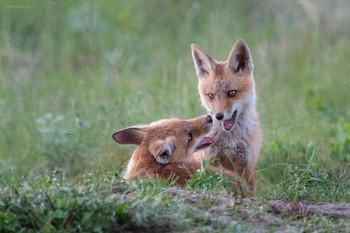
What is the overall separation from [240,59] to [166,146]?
2086 millimetres

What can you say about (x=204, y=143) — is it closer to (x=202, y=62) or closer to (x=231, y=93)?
(x=231, y=93)

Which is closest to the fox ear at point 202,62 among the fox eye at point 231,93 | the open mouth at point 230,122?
the fox eye at point 231,93

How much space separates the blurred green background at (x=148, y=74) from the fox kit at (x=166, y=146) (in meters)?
1.01

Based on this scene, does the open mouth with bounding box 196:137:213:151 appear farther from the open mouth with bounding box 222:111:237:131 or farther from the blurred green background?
the blurred green background

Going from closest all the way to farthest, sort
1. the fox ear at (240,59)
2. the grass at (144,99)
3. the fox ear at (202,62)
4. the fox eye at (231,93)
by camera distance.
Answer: the grass at (144,99) < the fox eye at (231,93) < the fox ear at (240,59) < the fox ear at (202,62)

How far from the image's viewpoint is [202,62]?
748 cm

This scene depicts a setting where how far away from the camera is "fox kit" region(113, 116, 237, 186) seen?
5.63 m

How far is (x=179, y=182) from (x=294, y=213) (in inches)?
48.2

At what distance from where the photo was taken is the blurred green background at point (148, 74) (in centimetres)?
823

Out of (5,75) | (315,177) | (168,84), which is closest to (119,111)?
(168,84)

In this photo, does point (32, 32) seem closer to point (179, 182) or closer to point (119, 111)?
point (119, 111)

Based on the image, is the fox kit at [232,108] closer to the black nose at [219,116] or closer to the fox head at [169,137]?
the black nose at [219,116]

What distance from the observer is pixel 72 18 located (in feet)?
44.2

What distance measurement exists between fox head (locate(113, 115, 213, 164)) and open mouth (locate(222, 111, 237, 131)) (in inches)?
26.3
